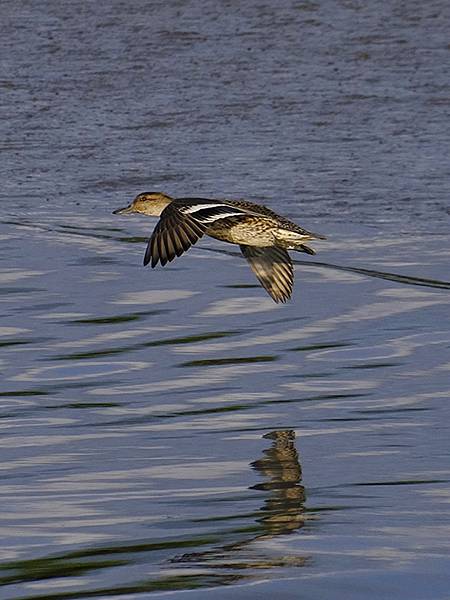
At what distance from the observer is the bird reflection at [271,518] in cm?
629

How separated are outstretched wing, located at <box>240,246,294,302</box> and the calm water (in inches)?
8.2

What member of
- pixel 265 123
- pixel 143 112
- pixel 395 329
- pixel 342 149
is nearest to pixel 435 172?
pixel 342 149

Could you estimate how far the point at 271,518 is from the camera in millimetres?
6789

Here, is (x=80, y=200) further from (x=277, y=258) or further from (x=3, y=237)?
(x=277, y=258)

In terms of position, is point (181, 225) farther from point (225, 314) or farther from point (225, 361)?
point (225, 314)

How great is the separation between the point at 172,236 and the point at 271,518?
2414 mm

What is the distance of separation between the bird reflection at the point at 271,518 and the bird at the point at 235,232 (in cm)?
133

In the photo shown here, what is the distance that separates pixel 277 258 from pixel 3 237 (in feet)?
7.79

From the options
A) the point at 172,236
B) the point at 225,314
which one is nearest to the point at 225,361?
the point at 172,236

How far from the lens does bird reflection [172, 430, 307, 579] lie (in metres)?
6.29

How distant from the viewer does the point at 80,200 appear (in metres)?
12.8

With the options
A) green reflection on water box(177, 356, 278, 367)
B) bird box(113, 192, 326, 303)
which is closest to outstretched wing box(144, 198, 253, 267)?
bird box(113, 192, 326, 303)

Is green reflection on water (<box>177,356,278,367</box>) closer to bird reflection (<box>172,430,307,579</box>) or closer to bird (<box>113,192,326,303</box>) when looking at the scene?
bird (<box>113,192,326,303</box>)

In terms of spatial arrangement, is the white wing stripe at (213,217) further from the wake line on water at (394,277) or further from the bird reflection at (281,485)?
the wake line on water at (394,277)
